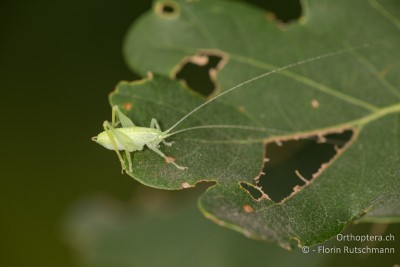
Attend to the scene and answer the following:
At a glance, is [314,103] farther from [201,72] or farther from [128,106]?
[128,106]

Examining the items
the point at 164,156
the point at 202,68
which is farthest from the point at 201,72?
the point at 164,156

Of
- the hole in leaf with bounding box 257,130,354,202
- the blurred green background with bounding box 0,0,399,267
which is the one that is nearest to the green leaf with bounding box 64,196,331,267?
the blurred green background with bounding box 0,0,399,267

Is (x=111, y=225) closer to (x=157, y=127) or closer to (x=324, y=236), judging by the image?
(x=157, y=127)

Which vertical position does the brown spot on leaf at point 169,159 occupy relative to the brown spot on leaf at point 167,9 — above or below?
below

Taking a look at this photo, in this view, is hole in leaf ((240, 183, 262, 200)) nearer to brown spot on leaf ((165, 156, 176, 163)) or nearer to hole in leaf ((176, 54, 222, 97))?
brown spot on leaf ((165, 156, 176, 163))

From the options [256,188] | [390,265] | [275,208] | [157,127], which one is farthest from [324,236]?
[390,265]

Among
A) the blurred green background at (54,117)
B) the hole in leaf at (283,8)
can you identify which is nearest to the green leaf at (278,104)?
the hole in leaf at (283,8)

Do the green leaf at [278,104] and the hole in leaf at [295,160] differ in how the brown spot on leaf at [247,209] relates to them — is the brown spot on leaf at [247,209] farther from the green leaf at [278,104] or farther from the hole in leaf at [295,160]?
the hole in leaf at [295,160]
